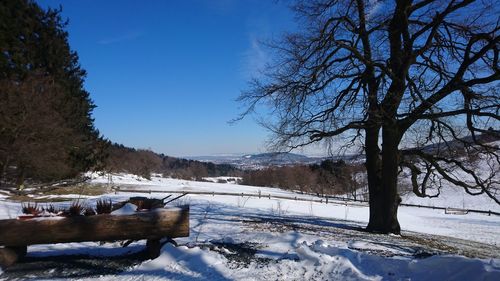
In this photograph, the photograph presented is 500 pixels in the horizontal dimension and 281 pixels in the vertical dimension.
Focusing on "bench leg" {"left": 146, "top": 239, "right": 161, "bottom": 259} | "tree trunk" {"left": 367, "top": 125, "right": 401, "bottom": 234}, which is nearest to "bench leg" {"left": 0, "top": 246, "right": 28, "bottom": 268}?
"bench leg" {"left": 146, "top": 239, "right": 161, "bottom": 259}

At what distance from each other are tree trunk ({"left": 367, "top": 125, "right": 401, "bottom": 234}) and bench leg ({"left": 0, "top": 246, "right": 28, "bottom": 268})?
1049 cm

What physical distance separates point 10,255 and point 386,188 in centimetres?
1077

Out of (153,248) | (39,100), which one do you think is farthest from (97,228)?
(39,100)

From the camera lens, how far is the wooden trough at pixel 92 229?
6238 millimetres

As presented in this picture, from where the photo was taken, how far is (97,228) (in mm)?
6648

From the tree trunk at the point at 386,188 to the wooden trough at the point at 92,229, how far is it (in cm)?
798

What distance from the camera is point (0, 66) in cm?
2331

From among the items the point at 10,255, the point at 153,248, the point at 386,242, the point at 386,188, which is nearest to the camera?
the point at 10,255

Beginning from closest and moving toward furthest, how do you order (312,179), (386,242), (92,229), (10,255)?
(10,255) < (92,229) < (386,242) < (312,179)

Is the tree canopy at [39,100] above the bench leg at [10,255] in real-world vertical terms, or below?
above

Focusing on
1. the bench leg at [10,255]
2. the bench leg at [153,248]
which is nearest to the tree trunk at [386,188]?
the bench leg at [153,248]

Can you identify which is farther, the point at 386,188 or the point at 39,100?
the point at 39,100

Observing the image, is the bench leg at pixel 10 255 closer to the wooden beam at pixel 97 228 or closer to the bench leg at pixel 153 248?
the wooden beam at pixel 97 228

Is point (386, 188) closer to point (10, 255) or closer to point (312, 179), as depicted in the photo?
point (10, 255)
